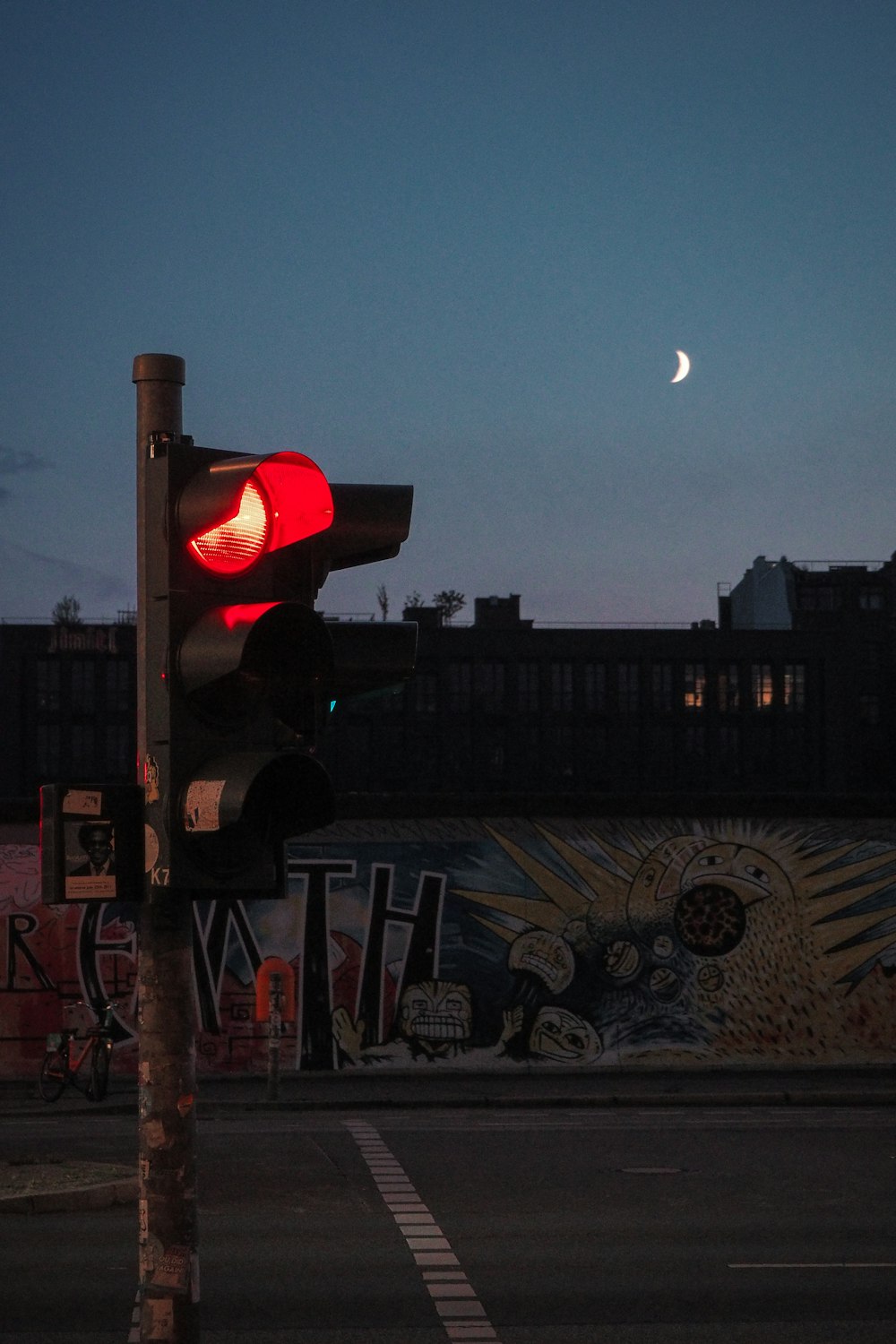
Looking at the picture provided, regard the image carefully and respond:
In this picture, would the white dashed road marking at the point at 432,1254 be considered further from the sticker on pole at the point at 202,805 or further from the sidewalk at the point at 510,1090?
the sticker on pole at the point at 202,805

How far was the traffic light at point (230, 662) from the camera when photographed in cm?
441

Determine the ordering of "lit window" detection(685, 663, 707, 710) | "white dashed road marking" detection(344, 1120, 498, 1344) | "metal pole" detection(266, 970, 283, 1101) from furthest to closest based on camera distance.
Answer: "lit window" detection(685, 663, 707, 710) < "metal pole" detection(266, 970, 283, 1101) < "white dashed road marking" detection(344, 1120, 498, 1344)

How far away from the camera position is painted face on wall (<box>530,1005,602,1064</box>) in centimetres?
2459

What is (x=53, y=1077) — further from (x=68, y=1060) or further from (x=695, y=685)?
(x=695, y=685)

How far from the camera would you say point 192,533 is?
458cm

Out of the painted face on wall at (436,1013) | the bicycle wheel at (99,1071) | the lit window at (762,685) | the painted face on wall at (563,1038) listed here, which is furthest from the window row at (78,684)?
the bicycle wheel at (99,1071)

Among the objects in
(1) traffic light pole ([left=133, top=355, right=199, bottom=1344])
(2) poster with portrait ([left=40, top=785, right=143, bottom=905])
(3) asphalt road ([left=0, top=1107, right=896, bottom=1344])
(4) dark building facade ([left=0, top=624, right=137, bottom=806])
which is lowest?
(3) asphalt road ([left=0, top=1107, right=896, bottom=1344])

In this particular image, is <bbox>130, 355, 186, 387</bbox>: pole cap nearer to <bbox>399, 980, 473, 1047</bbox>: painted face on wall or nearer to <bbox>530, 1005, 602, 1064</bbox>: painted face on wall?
<bbox>399, 980, 473, 1047</bbox>: painted face on wall

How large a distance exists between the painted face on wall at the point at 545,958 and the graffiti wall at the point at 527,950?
30 mm

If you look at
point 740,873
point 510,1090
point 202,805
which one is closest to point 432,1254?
point 202,805

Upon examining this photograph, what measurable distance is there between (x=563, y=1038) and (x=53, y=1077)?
7.73 meters

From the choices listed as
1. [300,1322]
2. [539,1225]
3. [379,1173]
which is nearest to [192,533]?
[300,1322]

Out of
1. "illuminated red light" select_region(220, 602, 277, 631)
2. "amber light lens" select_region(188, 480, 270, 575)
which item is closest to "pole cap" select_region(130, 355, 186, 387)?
"amber light lens" select_region(188, 480, 270, 575)

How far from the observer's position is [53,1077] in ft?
68.3
